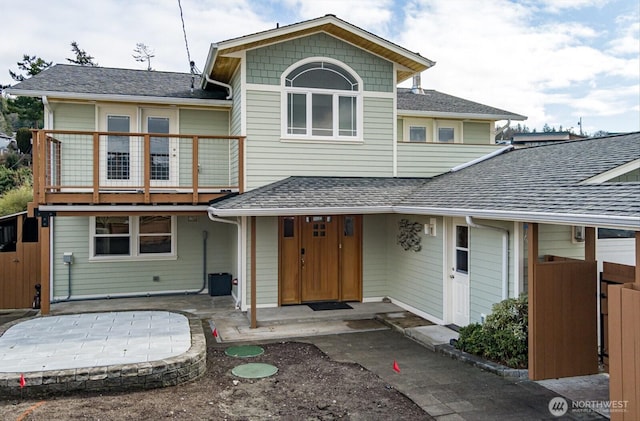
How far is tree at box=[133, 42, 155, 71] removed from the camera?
32.6m

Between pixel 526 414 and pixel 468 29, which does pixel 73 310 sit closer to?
pixel 526 414

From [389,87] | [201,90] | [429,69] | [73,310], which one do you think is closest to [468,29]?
[429,69]

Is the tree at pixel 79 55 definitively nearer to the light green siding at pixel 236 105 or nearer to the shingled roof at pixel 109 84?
the shingled roof at pixel 109 84

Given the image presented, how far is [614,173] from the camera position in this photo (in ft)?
22.4

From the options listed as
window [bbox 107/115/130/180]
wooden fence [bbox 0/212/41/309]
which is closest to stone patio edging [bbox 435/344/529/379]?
window [bbox 107/115/130/180]

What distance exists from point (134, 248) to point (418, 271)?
6812mm

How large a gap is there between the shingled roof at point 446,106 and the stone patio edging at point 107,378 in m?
8.98

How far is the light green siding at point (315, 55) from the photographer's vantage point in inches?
395

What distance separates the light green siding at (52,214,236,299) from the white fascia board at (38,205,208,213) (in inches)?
75.4

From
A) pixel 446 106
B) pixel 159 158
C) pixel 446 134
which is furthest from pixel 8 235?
pixel 446 106

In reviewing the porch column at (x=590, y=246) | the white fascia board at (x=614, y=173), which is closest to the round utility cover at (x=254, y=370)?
the porch column at (x=590, y=246)

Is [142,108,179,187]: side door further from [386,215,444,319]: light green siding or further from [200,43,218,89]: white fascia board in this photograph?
[386,215,444,319]: light green siding

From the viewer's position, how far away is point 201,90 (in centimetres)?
1238

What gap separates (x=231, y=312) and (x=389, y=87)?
6133 millimetres
